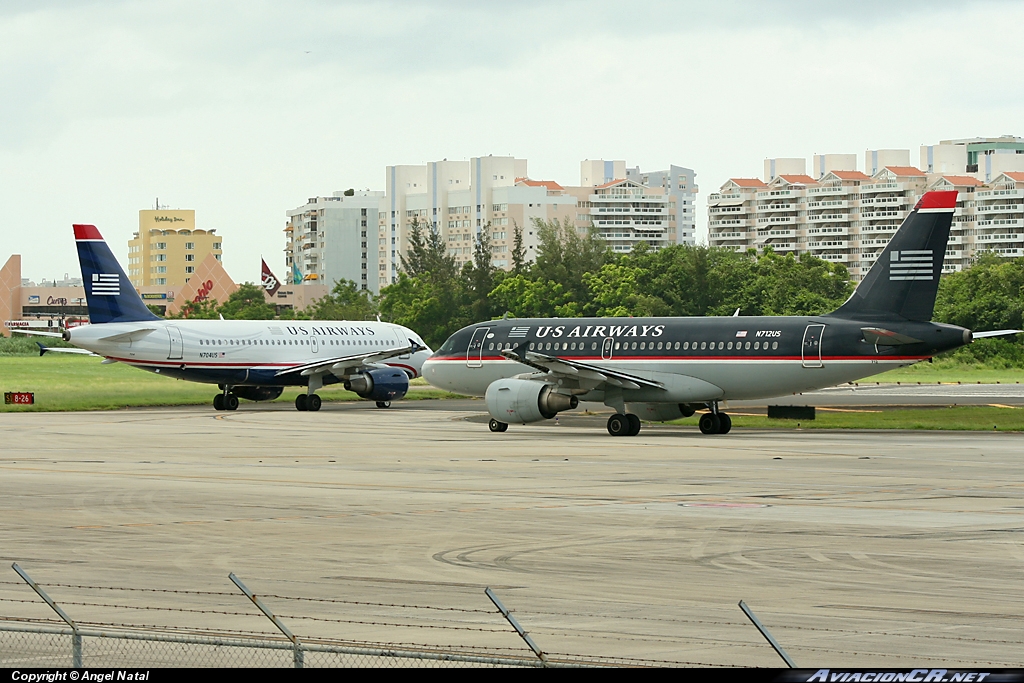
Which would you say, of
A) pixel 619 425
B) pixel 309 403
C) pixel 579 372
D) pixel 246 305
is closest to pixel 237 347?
pixel 309 403

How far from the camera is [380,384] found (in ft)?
190

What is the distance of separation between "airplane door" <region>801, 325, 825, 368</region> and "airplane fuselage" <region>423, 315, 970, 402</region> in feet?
0.09

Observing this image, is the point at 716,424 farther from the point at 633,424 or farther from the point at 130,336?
the point at 130,336

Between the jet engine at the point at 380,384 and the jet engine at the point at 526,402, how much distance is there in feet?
55.8

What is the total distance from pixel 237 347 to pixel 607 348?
19.2 m

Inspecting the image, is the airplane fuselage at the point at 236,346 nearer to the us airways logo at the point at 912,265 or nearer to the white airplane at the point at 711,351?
the white airplane at the point at 711,351

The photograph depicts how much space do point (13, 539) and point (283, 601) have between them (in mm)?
6144

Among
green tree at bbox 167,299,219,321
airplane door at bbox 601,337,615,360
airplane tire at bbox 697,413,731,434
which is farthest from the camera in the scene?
green tree at bbox 167,299,219,321

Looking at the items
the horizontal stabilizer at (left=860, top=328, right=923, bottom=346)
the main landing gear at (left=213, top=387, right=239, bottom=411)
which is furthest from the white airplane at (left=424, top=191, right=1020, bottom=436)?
the main landing gear at (left=213, top=387, right=239, bottom=411)

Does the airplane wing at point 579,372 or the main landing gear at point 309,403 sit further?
the main landing gear at point 309,403

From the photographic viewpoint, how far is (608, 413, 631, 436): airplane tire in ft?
131

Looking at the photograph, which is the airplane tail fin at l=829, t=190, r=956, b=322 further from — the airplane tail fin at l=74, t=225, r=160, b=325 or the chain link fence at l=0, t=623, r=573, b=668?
the chain link fence at l=0, t=623, r=573, b=668

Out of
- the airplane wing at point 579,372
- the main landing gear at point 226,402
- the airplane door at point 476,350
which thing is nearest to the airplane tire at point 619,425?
the airplane wing at point 579,372

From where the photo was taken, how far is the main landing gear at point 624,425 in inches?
1576
